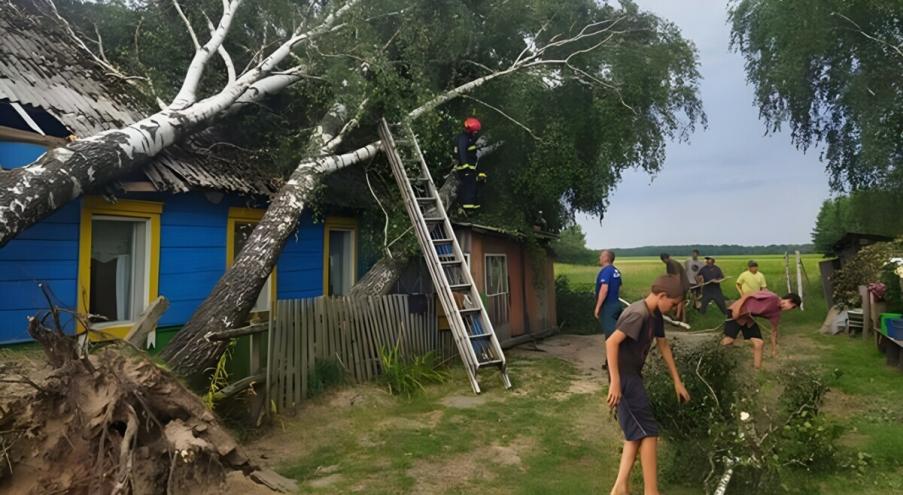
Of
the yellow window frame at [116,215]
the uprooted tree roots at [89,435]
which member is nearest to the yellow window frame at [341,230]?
the yellow window frame at [116,215]

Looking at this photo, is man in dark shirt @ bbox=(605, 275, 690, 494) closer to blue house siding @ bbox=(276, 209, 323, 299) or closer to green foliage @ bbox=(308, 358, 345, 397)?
green foliage @ bbox=(308, 358, 345, 397)

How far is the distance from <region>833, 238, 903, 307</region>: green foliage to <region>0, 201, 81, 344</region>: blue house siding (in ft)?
44.3

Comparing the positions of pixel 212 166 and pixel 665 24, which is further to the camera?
pixel 665 24

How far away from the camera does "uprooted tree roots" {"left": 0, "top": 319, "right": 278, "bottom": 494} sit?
2914 mm

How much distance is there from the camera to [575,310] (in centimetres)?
1602

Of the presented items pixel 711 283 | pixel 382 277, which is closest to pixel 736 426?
pixel 382 277

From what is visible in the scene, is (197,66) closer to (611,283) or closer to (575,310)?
(611,283)

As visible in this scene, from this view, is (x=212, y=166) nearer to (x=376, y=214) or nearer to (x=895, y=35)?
(x=376, y=214)

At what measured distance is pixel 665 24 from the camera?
11438mm

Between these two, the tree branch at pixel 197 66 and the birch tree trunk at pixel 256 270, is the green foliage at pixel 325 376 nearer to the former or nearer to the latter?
the birch tree trunk at pixel 256 270

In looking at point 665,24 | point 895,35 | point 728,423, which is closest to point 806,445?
point 728,423

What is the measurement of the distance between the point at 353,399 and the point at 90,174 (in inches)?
139

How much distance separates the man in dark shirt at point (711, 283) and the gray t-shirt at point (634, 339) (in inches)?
456

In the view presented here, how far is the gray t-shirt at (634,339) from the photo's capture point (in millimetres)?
3658
